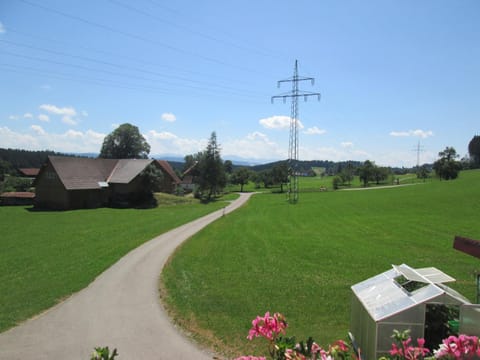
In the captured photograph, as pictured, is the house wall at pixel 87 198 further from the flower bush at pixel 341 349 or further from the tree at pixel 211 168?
the flower bush at pixel 341 349

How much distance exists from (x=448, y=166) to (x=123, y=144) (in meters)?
82.0

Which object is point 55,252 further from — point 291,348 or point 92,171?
point 92,171

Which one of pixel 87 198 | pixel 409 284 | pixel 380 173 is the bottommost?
pixel 87 198

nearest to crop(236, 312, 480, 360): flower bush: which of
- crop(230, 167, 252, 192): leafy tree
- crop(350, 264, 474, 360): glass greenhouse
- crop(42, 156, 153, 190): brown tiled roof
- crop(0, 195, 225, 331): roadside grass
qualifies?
crop(350, 264, 474, 360): glass greenhouse

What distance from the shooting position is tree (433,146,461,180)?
276 feet

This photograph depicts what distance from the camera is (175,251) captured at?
20.3 meters

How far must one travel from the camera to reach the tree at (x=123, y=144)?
77875mm

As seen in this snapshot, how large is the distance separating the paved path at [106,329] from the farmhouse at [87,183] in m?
34.4

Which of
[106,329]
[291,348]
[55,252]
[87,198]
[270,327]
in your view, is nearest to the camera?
[291,348]

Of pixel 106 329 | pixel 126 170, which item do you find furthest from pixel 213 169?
pixel 106 329

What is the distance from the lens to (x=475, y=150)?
409 ft

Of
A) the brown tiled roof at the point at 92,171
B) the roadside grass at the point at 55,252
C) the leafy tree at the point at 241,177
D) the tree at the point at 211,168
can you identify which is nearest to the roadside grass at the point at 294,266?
the roadside grass at the point at 55,252

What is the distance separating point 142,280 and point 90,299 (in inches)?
103

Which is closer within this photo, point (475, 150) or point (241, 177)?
point (241, 177)
